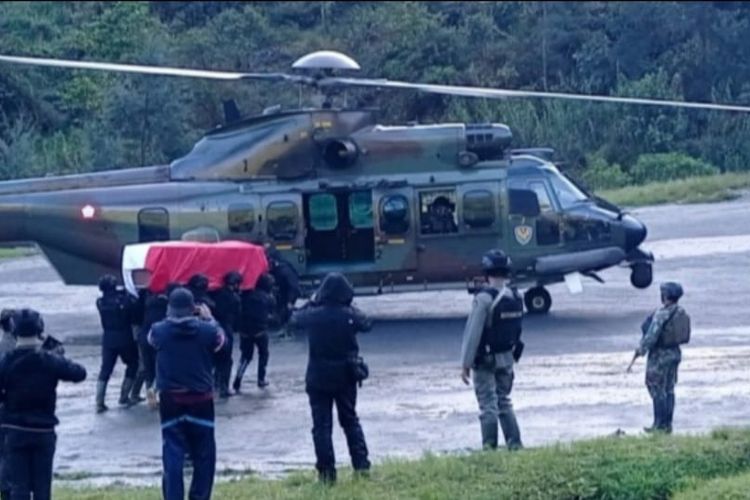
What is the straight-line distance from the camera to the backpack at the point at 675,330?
50.5 ft

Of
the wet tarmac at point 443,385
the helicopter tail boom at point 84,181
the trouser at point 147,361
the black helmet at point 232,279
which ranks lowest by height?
the wet tarmac at point 443,385

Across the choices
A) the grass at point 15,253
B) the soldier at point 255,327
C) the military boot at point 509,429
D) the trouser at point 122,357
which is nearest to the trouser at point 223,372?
the soldier at point 255,327

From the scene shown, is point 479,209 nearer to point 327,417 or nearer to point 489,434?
point 489,434

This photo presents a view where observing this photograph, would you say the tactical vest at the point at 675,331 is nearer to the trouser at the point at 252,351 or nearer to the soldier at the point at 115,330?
the trouser at the point at 252,351

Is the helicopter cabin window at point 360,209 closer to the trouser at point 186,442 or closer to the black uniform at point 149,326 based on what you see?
the black uniform at point 149,326

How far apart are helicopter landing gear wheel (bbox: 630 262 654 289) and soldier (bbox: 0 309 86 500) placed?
13.5 metres

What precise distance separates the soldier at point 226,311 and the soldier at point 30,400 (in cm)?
676

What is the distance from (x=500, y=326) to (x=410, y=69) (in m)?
35.8

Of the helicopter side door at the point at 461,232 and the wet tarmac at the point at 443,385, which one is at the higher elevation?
the helicopter side door at the point at 461,232

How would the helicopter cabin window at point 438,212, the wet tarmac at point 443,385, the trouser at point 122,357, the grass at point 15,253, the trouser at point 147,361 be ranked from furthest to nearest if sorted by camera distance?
the grass at point 15,253 → the helicopter cabin window at point 438,212 → the trouser at point 122,357 → the trouser at point 147,361 → the wet tarmac at point 443,385

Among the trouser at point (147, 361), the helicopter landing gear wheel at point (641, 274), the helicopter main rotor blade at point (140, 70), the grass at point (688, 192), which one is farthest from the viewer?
the grass at point (688, 192)

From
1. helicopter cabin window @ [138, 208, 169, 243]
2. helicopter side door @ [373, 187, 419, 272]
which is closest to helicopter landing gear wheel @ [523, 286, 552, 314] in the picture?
helicopter side door @ [373, 187, 419, 272]

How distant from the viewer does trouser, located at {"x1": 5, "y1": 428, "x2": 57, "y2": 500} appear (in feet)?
40.2

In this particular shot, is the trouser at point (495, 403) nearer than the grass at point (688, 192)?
Yes
